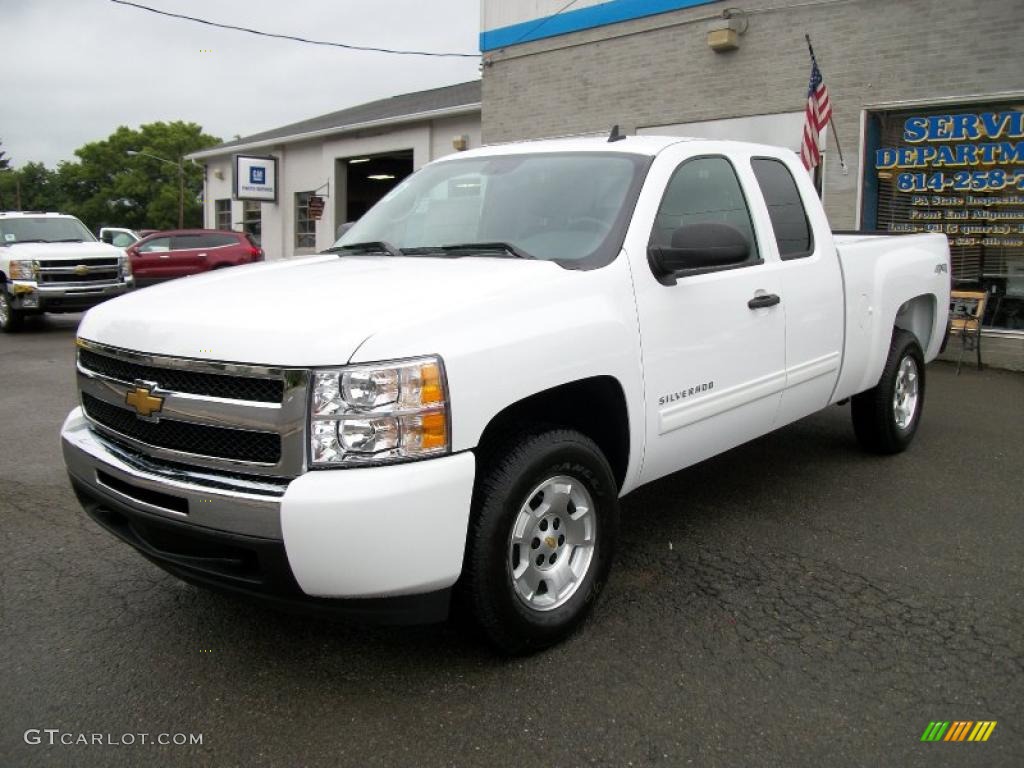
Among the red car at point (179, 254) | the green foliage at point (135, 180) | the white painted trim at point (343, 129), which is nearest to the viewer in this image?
the white painted trim at point (343, 129)

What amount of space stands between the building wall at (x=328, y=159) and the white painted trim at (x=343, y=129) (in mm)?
207

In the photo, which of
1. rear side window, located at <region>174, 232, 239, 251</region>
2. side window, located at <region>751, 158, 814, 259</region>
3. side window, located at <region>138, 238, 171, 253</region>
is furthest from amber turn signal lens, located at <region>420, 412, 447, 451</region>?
side window, located at <region>138, 238, 171, 253</region>

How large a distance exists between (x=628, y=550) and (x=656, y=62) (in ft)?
34.2

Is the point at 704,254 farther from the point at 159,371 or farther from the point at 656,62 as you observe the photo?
the point at 656,62

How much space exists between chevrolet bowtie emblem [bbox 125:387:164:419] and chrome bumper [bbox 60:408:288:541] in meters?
0.18

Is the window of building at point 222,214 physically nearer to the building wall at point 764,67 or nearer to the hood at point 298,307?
the building wall at point 764,67

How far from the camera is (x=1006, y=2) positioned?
9.67m

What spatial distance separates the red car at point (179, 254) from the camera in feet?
65.5

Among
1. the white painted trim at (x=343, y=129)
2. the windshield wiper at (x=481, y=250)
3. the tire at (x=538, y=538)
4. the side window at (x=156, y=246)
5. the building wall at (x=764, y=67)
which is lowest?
the tire at (x=538, y=538)

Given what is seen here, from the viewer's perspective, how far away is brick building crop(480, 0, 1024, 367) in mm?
10047

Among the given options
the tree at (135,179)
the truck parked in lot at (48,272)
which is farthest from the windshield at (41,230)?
the tree at (135,179)

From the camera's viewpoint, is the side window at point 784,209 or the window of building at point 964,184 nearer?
the side window at point 784,209

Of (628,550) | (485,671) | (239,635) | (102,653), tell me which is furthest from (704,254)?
(102,653)

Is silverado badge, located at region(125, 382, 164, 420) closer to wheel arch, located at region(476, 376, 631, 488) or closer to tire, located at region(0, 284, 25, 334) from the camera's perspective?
wheel arch, located at region(476, 376, 631, 488)
